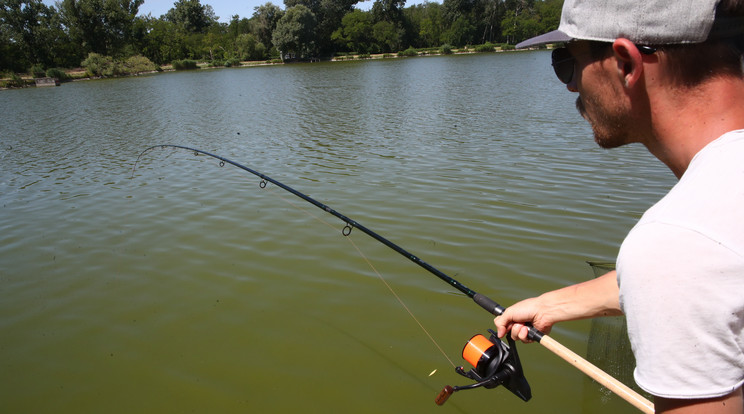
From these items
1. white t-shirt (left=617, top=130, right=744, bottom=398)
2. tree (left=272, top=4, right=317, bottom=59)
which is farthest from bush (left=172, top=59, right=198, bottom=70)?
white t-shirt (left=617, top=130, right=744, bottom=398)

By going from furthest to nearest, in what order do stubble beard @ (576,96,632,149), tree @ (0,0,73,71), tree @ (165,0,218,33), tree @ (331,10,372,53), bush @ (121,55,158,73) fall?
tree @ (165,0,218,33)
tree @ (331,10,372,53)
tree @ (0,0,73,71)
bush @ (121,55,158,73)
stubble beard @ (576,96,632,149)

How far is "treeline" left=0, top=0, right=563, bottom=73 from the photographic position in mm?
62625

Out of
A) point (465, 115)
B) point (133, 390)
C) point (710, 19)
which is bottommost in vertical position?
point (133, 390)

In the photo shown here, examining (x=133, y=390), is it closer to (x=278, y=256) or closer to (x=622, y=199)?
(x=278, y=256)

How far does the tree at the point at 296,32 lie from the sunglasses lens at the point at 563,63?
7249 centimetres

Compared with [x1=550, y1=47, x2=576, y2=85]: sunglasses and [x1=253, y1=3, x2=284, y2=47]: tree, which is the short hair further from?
[x1=253, y1=3, x2=284, y2=47]: tree

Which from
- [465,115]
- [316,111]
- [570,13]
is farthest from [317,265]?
[316,111]

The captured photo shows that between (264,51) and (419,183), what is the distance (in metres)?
73.4

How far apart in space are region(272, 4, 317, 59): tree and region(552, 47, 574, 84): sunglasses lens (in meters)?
72.5

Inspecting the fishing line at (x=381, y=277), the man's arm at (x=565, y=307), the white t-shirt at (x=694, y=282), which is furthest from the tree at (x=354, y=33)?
the white t-shirt at (x=694, y=282)

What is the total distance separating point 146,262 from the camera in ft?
18.7

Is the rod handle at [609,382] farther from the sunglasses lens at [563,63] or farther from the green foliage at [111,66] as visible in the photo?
the green foliage at [111,66]

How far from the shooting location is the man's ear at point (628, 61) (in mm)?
1075

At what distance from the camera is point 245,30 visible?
100000 mm
